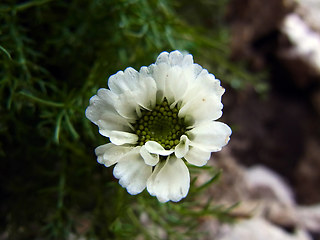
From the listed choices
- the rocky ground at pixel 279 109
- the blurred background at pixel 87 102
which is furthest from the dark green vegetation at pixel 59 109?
the rocky ground at pixel 279 109

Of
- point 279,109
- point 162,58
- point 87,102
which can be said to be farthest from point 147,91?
point 279,109

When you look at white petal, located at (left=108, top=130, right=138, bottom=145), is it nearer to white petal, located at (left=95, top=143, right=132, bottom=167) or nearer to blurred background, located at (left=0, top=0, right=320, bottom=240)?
white petal, located at (left=95, top=143, right=132, bottom=167)

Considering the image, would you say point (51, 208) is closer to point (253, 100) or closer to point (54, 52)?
point (54, 52)

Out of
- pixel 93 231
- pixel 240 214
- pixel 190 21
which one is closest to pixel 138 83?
pixel 93 231

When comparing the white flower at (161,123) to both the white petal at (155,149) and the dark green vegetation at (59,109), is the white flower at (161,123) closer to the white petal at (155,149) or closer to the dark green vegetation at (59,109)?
the white petal at (155,149)

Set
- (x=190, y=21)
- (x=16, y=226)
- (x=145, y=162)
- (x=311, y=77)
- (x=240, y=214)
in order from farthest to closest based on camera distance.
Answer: (x=311, y=77), (x=190, y=21), (x=240, y=214), (x=16, y=226), (x=145, y=162)
